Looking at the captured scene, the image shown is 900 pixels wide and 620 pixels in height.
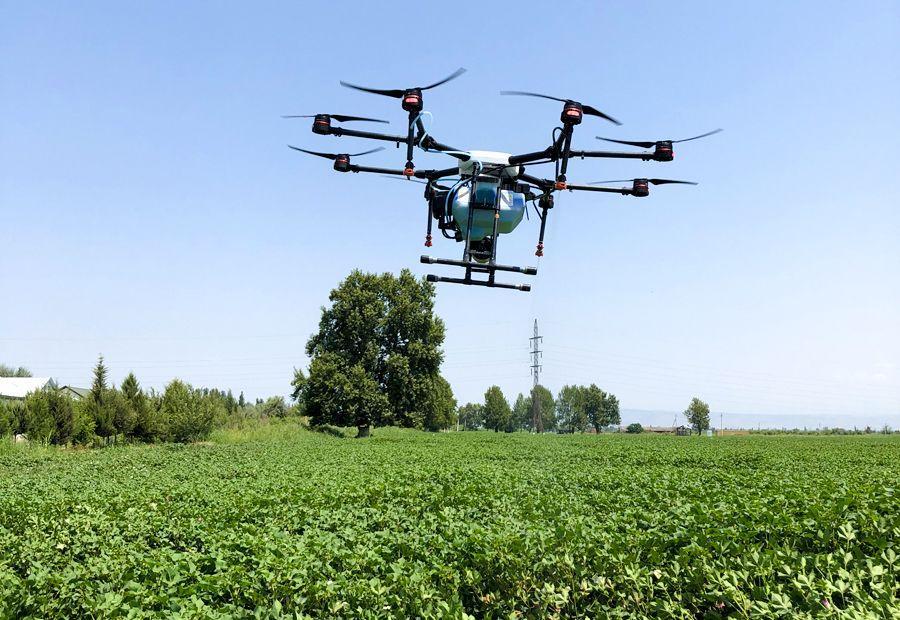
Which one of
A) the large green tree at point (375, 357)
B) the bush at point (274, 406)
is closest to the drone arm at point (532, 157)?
the large green tree at point (375, 357)

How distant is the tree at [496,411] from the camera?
128375mm

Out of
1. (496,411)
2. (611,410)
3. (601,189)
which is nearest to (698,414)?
(611,410)

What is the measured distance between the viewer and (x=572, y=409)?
5684 inches

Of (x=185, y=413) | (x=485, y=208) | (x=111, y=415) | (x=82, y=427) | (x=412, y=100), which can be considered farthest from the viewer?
(x=185, y=413)

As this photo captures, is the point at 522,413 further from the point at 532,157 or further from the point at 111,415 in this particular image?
the point at 532,157

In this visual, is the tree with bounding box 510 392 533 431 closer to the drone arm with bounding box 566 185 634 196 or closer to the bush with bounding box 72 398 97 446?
the bush with bounding box 72 398 97 446

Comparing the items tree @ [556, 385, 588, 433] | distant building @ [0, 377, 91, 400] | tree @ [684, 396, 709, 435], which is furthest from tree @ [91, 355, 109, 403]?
tree @ [684, 396, 709, 435]

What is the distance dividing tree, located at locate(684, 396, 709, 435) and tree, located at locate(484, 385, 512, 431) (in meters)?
34.6

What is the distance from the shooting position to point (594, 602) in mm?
5809

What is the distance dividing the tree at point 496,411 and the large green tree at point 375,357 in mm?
74418

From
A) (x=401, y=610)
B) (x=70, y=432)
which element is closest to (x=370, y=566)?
(x=401, y=610)

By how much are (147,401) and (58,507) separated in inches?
1325

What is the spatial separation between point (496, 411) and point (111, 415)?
318 feet

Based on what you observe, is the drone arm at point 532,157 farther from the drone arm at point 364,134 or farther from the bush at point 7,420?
the bush at point 7,420
